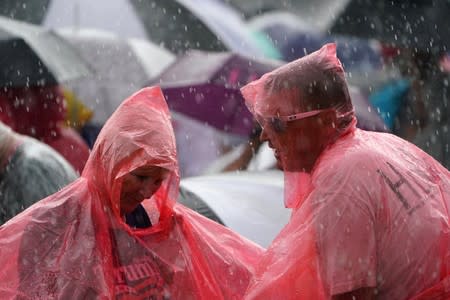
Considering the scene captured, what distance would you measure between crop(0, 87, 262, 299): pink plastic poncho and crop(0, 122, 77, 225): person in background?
1035 mm

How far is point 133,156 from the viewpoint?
14.1ft

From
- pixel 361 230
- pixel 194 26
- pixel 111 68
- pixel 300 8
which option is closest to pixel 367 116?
pixel 194 26

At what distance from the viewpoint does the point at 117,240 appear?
4379 mm

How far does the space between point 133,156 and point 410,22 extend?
299cm

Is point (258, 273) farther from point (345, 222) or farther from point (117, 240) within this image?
point (117, 240)

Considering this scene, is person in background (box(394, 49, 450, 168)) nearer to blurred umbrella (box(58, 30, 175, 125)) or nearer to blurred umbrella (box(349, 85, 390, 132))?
blurred umbrella (box(349, 85, 390, 132))

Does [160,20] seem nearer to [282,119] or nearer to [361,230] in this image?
[282,119]

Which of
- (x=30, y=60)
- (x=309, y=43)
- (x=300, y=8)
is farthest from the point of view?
(x=300, y=8)

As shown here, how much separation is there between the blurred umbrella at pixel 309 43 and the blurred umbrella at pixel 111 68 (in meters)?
0.94

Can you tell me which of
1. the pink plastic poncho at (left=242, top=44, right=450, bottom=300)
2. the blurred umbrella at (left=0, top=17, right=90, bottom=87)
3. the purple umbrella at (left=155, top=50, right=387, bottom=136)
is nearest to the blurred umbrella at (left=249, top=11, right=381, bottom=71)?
the purple umbrella at (left=155, top=50, right=387, bottom=136)

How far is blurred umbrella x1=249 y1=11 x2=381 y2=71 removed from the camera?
9.18 m

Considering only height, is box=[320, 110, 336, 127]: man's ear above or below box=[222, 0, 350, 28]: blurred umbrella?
above

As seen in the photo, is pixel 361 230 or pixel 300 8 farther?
pixel 300 8

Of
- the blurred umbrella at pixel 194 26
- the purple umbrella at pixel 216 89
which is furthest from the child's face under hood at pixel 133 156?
the blurred umbrella at pixel 194 26
